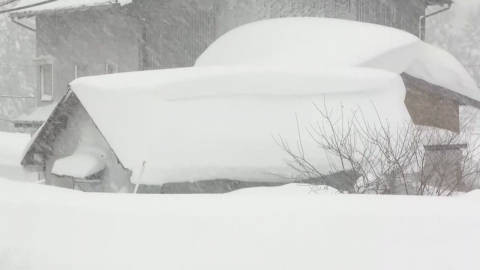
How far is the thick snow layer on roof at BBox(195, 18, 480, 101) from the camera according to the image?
9656 millimetres

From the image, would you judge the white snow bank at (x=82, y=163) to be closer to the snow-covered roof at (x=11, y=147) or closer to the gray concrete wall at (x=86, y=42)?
the gray concrete wall at (x=86, y=42)

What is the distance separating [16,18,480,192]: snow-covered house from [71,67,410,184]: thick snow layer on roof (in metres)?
0.01

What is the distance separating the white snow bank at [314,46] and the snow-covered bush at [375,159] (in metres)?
1.98

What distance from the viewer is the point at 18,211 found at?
4332 millimetres

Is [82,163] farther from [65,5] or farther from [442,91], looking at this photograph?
[65,5]

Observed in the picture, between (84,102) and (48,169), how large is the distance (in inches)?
93.7

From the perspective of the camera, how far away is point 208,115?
24.6ft

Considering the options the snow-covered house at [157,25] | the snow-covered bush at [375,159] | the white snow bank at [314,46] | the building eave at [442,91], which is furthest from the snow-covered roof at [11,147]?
the snow-covered bush at [375,159]

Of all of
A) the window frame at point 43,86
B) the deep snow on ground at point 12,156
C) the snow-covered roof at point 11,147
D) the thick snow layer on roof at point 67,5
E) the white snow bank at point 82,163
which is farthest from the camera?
the snow-covered roof at point 11,147

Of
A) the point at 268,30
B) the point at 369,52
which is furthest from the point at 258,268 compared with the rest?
the point at 268,30

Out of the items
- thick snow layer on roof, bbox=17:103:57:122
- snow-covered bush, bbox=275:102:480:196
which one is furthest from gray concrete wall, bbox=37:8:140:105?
snow-covered bush, bbox=275:102:480:196

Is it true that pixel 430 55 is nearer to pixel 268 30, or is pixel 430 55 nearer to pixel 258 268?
pixel 268 30

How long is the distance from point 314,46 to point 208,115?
11.0 ft

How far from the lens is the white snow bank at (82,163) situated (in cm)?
857
